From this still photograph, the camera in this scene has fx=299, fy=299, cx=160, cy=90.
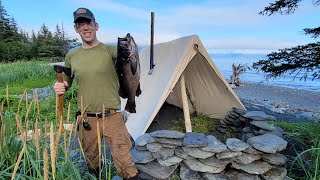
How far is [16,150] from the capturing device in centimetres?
218

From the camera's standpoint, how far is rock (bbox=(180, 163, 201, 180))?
3730mm

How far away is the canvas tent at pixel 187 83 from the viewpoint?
5.18m

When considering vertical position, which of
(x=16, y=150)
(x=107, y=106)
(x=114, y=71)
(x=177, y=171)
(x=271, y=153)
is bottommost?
(x=177, y=171)

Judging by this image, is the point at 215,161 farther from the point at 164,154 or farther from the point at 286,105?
the point at 286,105

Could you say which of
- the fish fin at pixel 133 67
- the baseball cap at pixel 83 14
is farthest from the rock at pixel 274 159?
the baseball cap at pixel 83 14

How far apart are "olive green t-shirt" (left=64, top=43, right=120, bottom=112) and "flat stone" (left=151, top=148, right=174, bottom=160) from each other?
1146 millimetres

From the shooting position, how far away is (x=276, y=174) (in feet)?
11.9

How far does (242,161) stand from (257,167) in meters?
0.20

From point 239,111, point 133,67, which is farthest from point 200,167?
point 239,111

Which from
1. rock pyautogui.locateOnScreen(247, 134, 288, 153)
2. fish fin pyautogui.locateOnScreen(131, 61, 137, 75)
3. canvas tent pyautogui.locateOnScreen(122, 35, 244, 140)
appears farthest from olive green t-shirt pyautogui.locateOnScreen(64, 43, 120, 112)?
canvas tent pyautogui.locateOnScreen(122, 35, 244, 140)

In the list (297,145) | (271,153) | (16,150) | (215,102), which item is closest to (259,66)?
(215,102)

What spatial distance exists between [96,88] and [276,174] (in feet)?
7.89

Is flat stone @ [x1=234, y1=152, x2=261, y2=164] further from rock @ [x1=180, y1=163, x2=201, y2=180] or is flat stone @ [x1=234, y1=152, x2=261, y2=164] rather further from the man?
the man

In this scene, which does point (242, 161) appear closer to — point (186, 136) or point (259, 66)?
point (186, 136)
